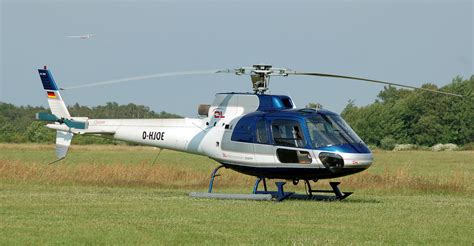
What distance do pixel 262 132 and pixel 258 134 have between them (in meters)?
0.13

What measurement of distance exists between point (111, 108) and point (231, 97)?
9209cm

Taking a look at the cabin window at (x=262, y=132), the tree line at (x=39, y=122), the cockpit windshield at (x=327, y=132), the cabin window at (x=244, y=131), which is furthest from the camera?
the tree line at (x=39, y=122)

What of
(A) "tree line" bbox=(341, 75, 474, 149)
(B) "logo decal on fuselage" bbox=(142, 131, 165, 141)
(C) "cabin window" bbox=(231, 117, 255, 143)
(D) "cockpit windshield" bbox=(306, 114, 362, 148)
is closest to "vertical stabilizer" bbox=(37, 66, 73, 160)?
(B) "logo decal on fuselage" bbox=(142, 131, 165, 141)

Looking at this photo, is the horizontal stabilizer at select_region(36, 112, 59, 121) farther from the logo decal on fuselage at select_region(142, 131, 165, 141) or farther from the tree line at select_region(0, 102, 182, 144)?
the tree line at select_region(0, 102, 182, 144)

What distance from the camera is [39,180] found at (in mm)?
31047

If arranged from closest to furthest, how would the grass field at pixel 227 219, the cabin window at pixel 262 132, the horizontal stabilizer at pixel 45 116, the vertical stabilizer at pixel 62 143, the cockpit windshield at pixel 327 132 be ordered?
the grass field at pixel 227 219 < the cockpit windshield at pixel 327 132 < the cabin window at pixel 262 132 < the horizontal stabilizer at pixel 45 116 < the vertical stabilizer at pixel 62 143

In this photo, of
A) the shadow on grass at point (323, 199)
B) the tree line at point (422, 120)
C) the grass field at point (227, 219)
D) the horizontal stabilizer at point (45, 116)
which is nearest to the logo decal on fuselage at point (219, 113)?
the grass field at point (227, 219)

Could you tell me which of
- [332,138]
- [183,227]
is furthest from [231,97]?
[183,227]

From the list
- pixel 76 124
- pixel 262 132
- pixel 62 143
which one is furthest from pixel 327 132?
pixel 62 143

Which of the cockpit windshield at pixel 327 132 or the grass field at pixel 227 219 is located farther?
the cockpit windshield at pixel 327 132

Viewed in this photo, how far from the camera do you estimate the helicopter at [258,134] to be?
875 inches

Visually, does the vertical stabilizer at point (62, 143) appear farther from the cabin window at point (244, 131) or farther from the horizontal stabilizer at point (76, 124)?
the cabin window at point (244, 131)

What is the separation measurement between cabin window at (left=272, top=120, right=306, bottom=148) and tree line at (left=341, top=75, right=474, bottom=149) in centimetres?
8385

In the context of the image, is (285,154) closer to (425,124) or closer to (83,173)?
(83,173)
